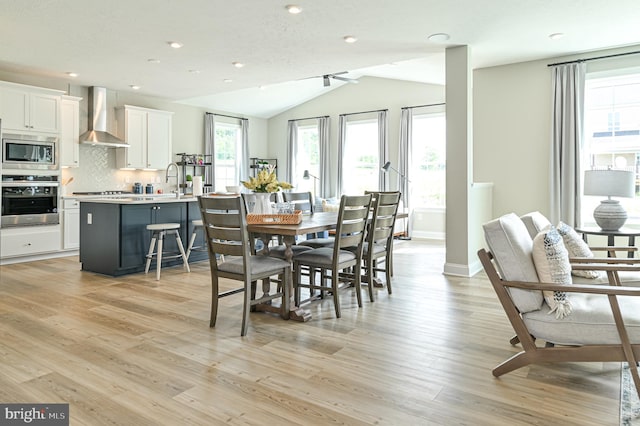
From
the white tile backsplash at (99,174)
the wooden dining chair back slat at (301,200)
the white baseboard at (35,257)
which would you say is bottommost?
the white baseboard at (35,257)

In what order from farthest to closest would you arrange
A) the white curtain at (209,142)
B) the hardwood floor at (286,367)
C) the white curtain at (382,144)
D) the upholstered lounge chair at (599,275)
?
the white curtain at (209,142) < the white curtain at (382,144) < the upholstered lounge chair at (599,275) < the hardwood floor at (286,367)

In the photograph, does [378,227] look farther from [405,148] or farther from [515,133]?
[405,148]

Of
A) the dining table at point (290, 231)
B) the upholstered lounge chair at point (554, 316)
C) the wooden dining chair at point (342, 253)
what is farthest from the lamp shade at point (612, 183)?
the dining table at point (290, 231)

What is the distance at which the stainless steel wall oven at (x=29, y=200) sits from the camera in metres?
5.95

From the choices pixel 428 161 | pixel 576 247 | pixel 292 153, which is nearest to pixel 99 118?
pixel 292 153

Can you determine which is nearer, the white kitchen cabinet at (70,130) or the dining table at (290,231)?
the dining table at (290,231)

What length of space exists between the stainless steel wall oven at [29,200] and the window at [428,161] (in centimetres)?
622

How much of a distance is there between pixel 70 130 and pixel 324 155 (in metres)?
5.06

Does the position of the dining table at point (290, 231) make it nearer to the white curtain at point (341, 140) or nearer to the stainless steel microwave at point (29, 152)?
the stainless steel microwave at point (29, 152)

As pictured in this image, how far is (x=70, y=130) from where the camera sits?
6.93 m

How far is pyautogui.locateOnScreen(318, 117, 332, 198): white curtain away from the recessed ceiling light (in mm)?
5214

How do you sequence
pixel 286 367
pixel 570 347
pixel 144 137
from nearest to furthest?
pixel 570 347
pixel 286 367
pixel 144 137

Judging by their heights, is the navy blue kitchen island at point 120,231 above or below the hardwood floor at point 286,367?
above

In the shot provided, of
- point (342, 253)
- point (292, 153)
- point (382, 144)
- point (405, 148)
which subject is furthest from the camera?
point (292, 153)
